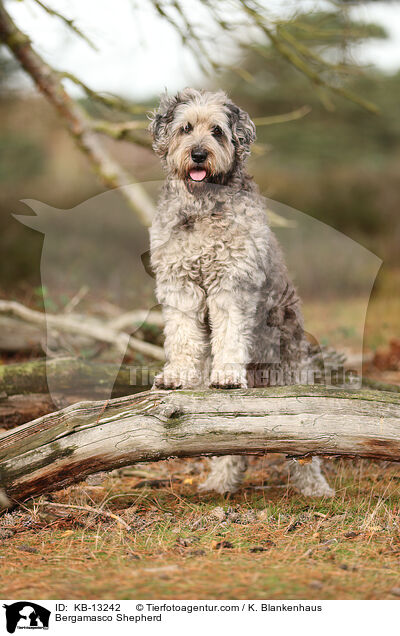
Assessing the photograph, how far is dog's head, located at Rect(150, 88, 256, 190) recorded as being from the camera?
13.3 ft

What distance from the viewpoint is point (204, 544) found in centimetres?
366

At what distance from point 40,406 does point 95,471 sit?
193 centimetres

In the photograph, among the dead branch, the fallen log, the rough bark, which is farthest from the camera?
the dead branch

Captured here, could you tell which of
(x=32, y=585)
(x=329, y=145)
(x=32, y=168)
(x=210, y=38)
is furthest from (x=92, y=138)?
(x=329, y=145)

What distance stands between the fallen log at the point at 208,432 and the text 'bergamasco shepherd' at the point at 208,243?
10.3 inches

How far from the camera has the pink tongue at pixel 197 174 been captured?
4.07 metres

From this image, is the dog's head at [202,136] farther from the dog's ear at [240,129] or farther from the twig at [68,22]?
the twig at [68,22]

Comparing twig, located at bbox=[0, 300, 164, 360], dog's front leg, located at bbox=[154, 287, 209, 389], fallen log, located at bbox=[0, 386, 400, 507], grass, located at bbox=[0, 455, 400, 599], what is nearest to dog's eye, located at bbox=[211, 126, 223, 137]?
dog's front leg, located at bbox=[154, 287, 209, 389]

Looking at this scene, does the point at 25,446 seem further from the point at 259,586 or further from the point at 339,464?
the point at 339,464

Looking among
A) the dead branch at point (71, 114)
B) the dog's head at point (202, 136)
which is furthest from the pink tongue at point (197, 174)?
the dead branch at point (71, 114)

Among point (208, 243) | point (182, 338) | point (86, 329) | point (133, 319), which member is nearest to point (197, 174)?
point (208, 243)

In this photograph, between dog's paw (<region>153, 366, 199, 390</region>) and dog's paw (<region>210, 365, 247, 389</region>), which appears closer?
dog's paw (<region>210, 365, 247, 389</region>)

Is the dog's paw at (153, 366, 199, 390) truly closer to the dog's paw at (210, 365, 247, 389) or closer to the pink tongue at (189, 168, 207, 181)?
the dog's paw at (210, 365, 247, 389)
